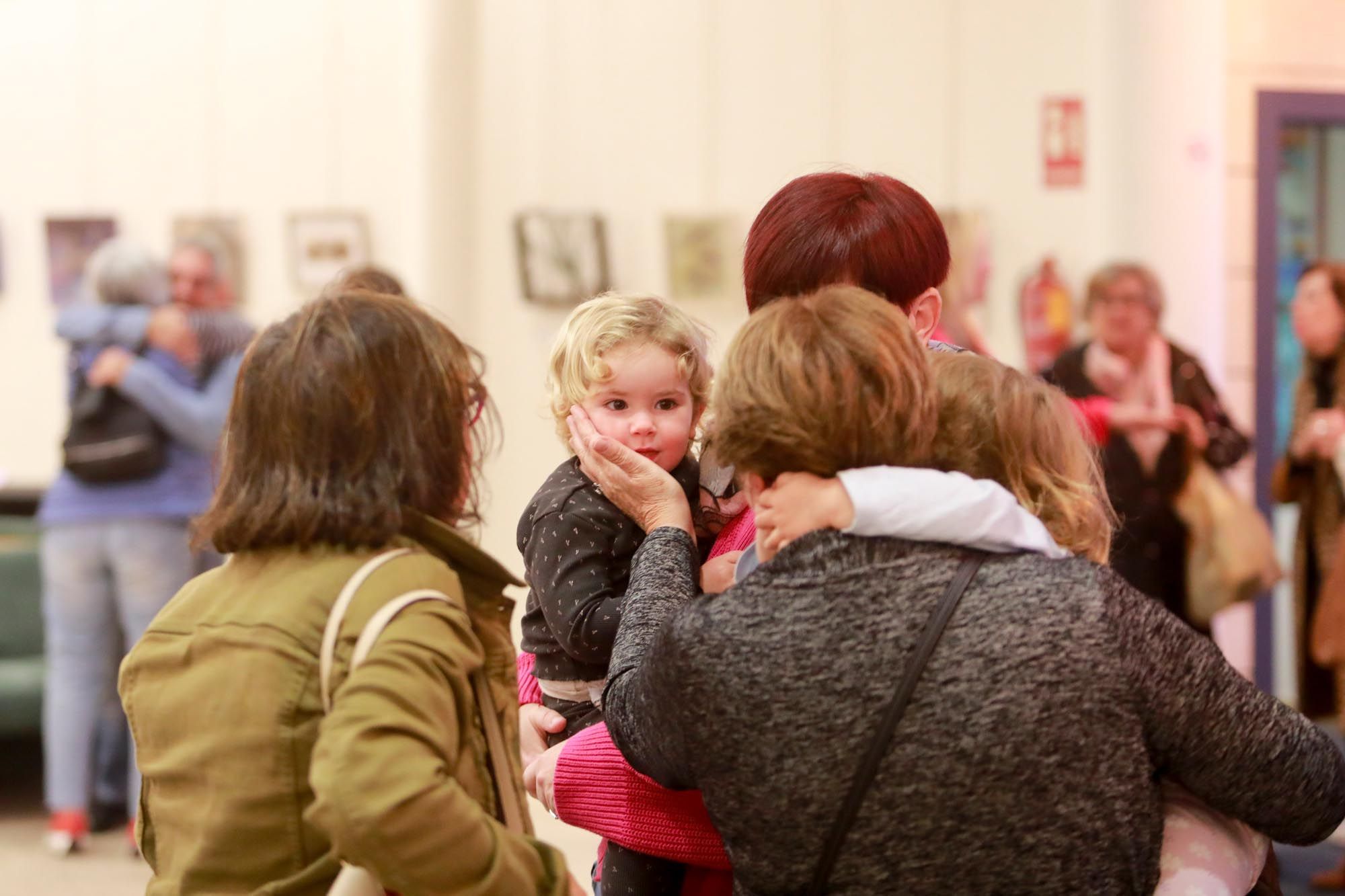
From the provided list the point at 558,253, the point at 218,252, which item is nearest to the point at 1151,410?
the point at 558,253

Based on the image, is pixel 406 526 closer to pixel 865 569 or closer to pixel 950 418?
pixel 865 569

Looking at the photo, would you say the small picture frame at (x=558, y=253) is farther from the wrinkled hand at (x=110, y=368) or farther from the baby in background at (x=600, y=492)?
the baby in background at (x=600, y=492)

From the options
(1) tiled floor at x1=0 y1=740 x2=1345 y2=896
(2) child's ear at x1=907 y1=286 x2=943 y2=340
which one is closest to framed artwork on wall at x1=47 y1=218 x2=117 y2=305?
(1) tiled floor at x1=0 y1=740 x2=1345 y2=896

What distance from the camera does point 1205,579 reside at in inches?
176

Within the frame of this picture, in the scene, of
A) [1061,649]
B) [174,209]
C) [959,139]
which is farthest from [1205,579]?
A: [174,209]

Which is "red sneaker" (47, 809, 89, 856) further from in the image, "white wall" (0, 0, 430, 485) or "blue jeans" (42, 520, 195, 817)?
"white wall" (0, 0, 430, 485)

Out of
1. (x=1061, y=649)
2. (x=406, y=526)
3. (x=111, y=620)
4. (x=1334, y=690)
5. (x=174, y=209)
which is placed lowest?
(x=1334, y=690)

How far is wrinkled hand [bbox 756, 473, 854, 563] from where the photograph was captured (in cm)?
137

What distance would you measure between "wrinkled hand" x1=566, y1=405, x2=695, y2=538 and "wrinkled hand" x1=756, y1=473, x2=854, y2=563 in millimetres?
279

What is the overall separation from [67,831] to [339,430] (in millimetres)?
3594

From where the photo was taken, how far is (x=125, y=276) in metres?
4.34

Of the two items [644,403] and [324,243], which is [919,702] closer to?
[644,403]

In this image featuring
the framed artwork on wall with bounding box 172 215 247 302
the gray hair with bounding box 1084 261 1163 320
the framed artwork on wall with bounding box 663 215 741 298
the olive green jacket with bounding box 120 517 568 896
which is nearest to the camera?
the olive green jacket with bounding box 120 517 568 896

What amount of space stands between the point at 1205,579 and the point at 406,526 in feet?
11.9
